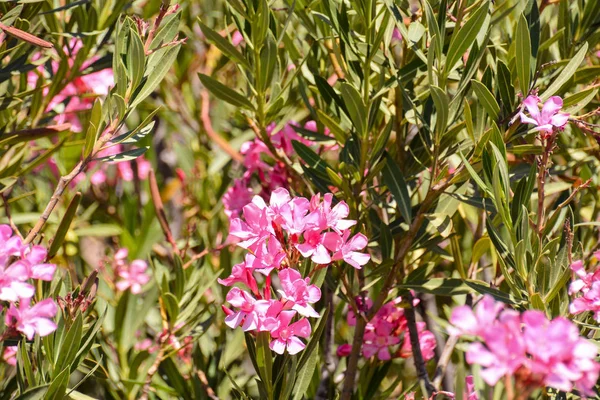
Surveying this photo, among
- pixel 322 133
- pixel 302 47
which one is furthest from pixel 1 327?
pixel 302 47

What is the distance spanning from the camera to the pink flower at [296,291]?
92cm

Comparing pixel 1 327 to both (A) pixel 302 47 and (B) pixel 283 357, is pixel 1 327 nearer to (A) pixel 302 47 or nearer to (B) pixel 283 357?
(B) pixel 283 357

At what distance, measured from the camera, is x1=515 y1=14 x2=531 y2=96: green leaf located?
3.20 feet

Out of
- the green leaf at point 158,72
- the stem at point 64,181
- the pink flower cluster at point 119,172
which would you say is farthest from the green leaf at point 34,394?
the pink flower cluster at point 119,172

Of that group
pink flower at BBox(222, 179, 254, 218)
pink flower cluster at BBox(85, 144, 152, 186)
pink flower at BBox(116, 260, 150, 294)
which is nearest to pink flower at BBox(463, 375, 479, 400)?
pink flower at BBox(222, 179, 254, 218)

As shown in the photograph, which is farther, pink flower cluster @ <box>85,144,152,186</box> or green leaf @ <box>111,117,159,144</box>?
pink flower cluster @ <box>85,144,152,186</box>

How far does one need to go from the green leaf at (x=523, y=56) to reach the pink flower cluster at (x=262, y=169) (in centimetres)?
48

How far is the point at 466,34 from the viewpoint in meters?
0.98

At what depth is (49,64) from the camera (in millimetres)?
1428

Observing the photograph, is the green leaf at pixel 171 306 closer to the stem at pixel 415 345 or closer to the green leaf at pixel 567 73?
the stem at pixel 415 345

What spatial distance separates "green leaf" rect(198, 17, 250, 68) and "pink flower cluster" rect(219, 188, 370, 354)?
28cm

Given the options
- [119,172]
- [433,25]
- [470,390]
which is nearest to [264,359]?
[470,390]

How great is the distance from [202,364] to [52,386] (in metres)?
0.50

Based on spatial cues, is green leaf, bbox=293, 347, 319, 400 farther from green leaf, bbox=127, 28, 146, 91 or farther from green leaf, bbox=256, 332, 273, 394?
green leaf, bbox=127, 28, 146, 91
